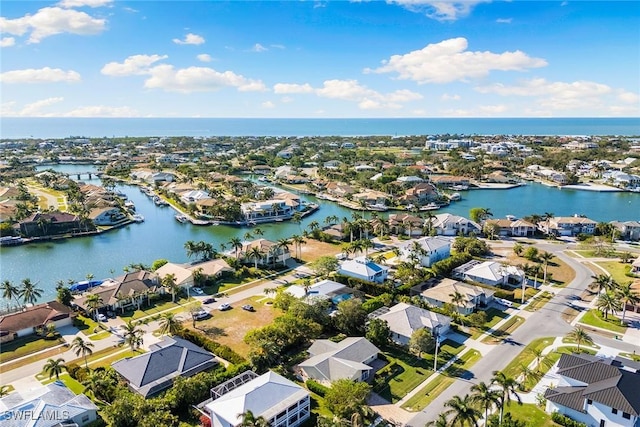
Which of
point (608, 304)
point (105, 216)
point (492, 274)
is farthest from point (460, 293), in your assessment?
point (105, 216)

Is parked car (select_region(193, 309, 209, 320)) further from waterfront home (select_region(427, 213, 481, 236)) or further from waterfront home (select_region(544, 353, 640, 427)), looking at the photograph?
waterfront home (select_region(427, 213, 481, 236))

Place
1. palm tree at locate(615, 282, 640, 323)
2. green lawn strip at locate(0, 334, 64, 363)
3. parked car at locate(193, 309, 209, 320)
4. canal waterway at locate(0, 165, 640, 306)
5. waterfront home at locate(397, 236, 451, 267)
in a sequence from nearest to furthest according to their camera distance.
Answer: green lawn strip at locate(0, 334, 64, 363) → palm tree at locate(615, 282, 640, 323) → parked car at locate(193, 309, 209, 320) → waterfront home at locate(397, 236, 451, 267) → canal waterway at locate(0, 165, 640, 306)

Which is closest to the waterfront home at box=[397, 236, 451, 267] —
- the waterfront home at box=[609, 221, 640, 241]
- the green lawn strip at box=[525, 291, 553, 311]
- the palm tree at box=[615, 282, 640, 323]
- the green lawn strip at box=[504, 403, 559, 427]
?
the green lawn strip at box=[525, 291, 553, 311]

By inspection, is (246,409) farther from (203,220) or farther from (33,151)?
(33,151)

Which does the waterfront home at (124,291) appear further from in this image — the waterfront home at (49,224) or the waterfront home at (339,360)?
the waterfront home at (49,224)

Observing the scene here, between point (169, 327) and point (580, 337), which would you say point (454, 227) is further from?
point (169, 327)
